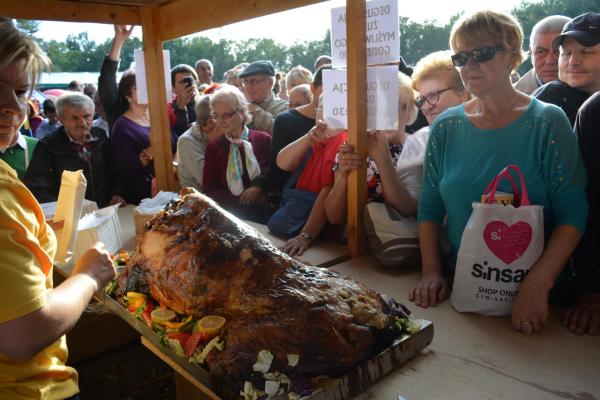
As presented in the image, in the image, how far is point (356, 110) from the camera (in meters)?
2.36

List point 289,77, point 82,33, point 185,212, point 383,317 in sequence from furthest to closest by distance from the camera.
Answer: point 82,33 < point 289,77 < point 185,212 < point 383,317

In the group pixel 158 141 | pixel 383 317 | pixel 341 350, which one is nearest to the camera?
pixel 341 350

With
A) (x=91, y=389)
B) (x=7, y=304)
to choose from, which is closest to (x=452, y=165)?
(x=7, y=304)

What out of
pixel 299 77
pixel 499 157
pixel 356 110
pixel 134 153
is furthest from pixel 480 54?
pixel 299 77

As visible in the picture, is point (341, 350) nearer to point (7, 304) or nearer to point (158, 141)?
point (7, 304)

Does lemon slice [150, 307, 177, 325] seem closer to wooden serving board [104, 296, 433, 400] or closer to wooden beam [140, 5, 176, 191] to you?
wooden serving board [104, 296, 433, 400]

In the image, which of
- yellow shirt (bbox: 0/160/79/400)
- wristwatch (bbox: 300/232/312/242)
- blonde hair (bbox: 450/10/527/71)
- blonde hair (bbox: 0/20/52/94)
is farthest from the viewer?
wristwatch (bbox: 300/232/312/242)

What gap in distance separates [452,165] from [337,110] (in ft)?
2.56

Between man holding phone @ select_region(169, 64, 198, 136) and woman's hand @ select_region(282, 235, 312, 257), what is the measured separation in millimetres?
3092

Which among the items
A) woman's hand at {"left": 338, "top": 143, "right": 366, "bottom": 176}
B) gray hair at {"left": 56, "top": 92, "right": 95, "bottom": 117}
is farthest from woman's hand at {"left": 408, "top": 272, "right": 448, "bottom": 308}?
gray hair at {"left": 56, "top": 92, "right": 95, "bottom": 117}

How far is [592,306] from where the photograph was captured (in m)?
1.72

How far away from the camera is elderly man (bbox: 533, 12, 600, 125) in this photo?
2320 mm

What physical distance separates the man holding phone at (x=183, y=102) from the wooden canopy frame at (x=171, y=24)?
58.0 inches

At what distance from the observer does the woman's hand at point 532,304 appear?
1644 mm
